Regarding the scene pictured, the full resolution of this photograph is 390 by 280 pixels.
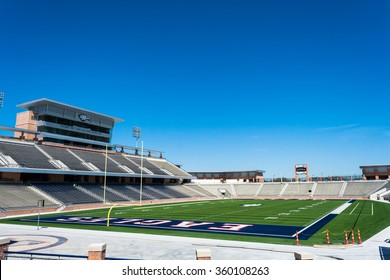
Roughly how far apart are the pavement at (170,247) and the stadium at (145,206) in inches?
2.2

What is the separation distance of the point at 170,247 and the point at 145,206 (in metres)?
29.5

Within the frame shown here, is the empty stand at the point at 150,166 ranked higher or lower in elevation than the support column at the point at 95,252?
higher

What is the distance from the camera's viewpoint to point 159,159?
80.0m

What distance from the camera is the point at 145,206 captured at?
A: 147ft

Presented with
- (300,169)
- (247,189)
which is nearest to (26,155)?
(247,189)

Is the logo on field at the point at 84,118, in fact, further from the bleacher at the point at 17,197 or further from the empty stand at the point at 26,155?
the bleacher at the point at 17,197

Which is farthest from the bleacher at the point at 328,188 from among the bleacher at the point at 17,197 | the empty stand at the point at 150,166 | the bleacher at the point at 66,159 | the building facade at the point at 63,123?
the bleacher at the point at 17,197

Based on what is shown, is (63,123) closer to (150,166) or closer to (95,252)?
(150,166)

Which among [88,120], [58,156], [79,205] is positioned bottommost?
[79,205]

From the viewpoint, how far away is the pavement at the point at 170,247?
14117mm
